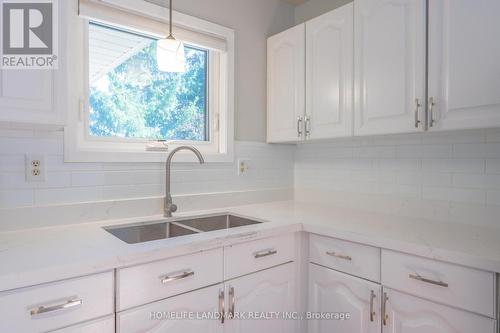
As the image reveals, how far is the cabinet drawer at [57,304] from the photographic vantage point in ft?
2.96

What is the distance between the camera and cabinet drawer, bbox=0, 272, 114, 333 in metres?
0.90

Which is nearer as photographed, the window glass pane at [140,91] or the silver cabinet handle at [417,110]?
the silver cabinet handle at [417,110]

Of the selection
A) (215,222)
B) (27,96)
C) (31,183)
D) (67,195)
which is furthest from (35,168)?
(215,222)

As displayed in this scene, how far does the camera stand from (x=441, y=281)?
1163mm

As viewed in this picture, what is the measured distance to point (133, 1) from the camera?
1.69m

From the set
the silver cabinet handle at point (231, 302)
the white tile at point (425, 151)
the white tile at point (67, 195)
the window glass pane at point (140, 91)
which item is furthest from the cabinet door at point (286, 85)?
the white tile at point (67, 195)

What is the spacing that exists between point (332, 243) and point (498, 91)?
0.94 meters

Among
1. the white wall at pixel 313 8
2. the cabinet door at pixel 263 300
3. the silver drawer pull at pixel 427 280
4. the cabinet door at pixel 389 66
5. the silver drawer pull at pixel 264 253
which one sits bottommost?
the cabinet door at pixel 263 300

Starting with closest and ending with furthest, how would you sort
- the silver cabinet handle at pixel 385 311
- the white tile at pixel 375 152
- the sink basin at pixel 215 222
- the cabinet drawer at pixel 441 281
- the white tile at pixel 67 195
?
1. the cabinet drawer at pixel 441 281
2. the silver cabinet handle at pixel 385 311
3. the white tile at pixel 67 195
4. the sink basin at pixel 215 222
5. the white tile at pixel 375 152

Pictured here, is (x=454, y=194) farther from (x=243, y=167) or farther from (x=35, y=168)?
(x=35, y=168)

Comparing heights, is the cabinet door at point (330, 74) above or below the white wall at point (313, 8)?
below

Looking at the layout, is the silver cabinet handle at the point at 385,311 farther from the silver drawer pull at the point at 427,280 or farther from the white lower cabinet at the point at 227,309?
the white lower cabinet at the point at 227,309

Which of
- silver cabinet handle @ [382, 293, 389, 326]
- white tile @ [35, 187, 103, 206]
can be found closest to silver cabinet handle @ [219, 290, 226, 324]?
silver cabinet handle @ [382, 293, 389, 326]

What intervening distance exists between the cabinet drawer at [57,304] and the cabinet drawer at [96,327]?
2cm
